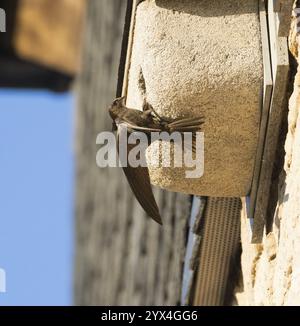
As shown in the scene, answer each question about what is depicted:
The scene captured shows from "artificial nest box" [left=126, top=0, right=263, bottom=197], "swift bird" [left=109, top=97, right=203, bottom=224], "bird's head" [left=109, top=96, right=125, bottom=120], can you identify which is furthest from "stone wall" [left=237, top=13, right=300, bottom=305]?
"bird's head" [left=109, top=96, right=125, bottom=120]

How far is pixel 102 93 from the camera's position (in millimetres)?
9820

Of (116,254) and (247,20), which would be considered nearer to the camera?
(247,20)

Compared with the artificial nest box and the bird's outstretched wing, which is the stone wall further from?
the bird's outstretched wing

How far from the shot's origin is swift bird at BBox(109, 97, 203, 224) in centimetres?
399

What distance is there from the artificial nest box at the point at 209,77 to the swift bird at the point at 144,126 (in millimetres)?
24

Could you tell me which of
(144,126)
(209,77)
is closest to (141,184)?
(144,126)

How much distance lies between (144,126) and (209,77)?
244 millimetres

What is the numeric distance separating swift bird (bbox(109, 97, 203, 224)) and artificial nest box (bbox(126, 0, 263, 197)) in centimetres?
2

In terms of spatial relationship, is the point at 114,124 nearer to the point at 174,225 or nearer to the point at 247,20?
the point at 247,20

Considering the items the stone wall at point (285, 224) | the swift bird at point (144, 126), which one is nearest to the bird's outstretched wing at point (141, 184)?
the swift bird at point (144, 126)

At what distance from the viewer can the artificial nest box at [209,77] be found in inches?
156

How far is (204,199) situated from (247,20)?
0.78m

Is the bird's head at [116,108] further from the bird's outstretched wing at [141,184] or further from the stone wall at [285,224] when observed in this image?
the stone wall at [285,224]
